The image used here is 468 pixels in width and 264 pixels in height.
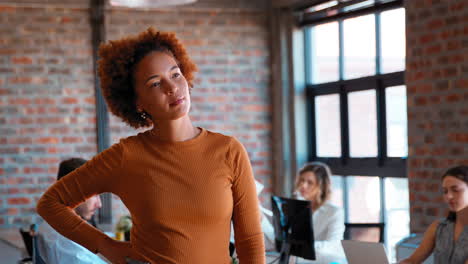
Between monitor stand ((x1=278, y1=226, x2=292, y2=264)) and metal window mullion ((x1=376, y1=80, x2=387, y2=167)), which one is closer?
monitor stand ((x1=278, y1=226, x2=292, y2=264))

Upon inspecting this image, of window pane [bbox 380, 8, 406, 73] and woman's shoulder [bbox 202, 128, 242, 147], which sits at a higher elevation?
window pane [bbox 380, 8, 406, 73]

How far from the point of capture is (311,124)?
6.46 meters

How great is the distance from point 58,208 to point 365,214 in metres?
4.23

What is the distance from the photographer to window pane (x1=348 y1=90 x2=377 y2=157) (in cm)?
571

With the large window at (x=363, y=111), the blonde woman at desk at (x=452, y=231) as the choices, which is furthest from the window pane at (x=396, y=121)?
the blonde woman at desk at (x=452, y=231)

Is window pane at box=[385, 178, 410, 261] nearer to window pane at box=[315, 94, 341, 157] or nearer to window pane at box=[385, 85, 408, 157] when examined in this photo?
window pane at box=[385, 85, 408, 157]

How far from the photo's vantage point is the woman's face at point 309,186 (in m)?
4.96

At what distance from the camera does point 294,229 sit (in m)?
3.63

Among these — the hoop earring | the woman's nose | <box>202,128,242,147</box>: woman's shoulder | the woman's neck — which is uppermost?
the woman's nose

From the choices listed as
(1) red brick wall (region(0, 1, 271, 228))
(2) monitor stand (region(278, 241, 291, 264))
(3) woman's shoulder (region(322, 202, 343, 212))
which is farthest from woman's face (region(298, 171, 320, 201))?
(1) red brick wall (region(0, 1, 271, 228))

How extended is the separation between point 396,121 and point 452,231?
1856 mm

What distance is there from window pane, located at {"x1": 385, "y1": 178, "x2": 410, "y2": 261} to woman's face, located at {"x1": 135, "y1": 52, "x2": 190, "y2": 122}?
382cm

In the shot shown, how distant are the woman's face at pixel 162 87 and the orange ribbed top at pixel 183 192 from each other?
0.08 meters

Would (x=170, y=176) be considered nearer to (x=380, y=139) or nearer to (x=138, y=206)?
(x=138, y=206)
